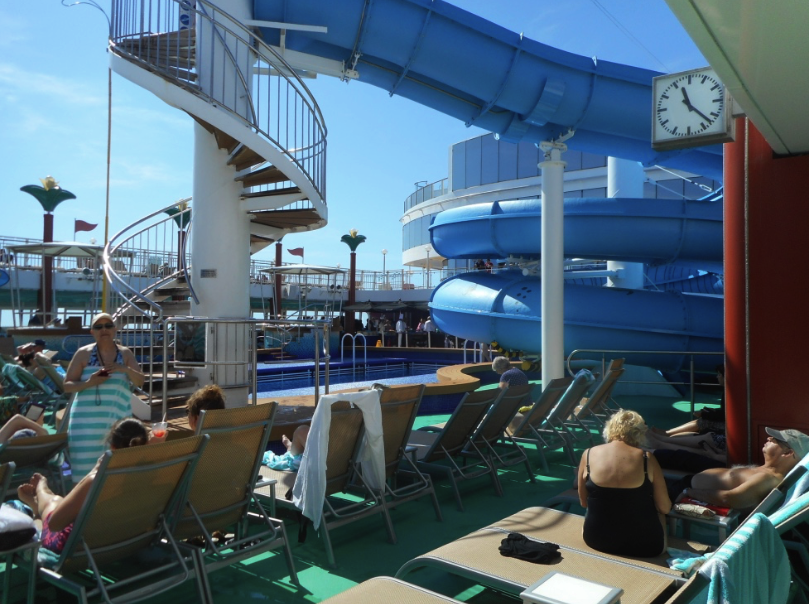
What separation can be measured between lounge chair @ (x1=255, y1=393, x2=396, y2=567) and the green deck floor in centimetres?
12

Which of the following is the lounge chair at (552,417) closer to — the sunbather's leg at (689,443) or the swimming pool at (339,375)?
the sunbather's leg at (689,443)

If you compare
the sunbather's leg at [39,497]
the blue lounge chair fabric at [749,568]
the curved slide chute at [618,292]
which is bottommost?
the sunbather's leg at [39,497]

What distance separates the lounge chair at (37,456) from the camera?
10.9ft

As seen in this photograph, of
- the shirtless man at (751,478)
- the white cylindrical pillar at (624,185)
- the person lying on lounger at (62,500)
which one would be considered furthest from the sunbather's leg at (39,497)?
the white cylindrical pillar at (624,185)

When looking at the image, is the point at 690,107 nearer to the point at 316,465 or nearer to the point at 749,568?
the point at 316,465

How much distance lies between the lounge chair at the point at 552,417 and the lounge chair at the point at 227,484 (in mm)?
3087

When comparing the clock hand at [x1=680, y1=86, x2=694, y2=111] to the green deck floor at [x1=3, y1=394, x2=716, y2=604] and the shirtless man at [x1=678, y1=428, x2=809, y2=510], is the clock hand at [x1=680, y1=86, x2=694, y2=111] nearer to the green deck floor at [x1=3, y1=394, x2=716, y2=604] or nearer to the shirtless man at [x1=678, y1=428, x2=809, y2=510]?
the shirtless man at [x1=678, y1=428, x2=809, y2=510]

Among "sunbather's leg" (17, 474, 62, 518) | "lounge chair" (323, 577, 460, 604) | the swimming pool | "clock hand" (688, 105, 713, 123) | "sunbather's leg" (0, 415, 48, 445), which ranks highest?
"clock hand" (688, 105, 713, 123)

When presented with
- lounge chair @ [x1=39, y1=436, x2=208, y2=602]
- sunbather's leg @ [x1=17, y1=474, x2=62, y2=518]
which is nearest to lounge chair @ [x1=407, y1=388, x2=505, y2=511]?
lounge chair @ [x1=39, y1=436, x2=208, y2=602]

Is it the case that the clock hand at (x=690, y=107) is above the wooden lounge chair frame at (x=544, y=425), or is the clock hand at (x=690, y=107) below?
above

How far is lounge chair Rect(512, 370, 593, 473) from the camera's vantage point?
586 centimetres

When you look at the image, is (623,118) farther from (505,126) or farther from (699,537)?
(699,537)

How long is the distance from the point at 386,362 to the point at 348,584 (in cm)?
1326

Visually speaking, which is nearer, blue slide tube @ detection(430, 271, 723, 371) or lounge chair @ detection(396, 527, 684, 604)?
lounge chair @ detection(396, 527, 684, 604)
